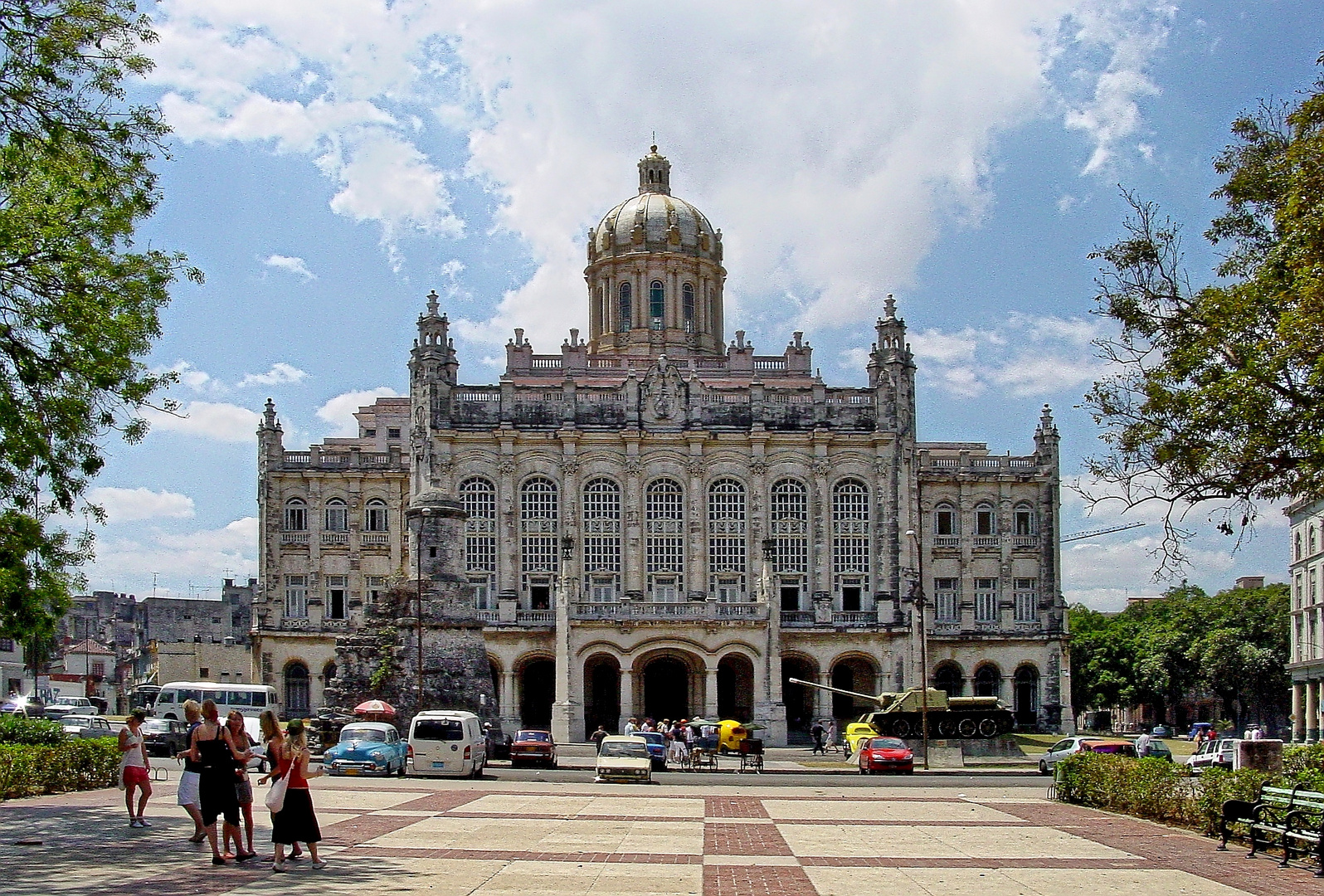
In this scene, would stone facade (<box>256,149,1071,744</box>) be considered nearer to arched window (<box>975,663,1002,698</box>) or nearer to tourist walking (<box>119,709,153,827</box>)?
arched window (<box>975,663,1002,698</box>)

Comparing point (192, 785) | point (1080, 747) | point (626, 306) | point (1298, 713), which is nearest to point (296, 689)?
point (626, 306)

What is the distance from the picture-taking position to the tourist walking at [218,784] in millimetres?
18141

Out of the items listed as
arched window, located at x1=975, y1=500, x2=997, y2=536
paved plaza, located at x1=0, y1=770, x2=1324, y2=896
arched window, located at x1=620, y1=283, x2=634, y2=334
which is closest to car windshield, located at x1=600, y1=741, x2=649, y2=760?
paved plaza, located at x1=0, y1=770, x2=1324, y2=896

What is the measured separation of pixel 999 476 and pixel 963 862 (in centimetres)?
5957

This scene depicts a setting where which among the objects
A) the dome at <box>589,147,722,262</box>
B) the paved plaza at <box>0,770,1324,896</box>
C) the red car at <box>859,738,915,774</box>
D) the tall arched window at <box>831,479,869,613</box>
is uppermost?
the dome at <box>589,147,722,262</box>

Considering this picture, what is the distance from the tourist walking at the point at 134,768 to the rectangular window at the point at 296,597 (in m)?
53.5

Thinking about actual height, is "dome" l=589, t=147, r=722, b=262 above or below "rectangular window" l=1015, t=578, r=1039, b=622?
above

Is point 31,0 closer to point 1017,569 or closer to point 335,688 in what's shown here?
point 335,688

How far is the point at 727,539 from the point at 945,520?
12.7 m

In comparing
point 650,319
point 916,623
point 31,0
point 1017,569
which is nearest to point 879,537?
point 916,623

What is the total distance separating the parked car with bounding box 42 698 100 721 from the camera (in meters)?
50.9

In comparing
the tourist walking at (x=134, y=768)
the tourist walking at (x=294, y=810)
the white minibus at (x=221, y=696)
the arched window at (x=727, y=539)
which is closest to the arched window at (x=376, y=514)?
the arched window at (x=727, y=539)

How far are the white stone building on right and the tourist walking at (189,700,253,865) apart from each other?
61225 millimetres

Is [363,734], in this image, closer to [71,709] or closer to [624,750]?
[624,750]
